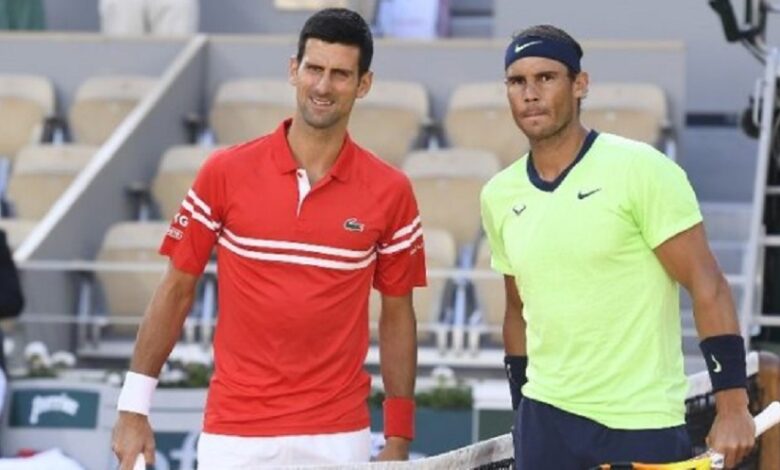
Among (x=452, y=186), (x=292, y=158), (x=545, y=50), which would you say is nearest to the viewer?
(x=545, y=50)

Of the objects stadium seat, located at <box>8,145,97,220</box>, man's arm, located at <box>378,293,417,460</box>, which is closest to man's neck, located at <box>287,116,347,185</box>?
man's arm, located at <box>378,293,417,460</box>

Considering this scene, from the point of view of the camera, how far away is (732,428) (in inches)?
208

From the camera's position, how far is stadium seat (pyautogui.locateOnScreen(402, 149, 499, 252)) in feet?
40.3

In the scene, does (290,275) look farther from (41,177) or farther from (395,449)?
(41,177)

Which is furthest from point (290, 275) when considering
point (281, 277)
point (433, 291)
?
point (433, 291)

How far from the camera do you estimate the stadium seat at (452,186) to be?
484 inches

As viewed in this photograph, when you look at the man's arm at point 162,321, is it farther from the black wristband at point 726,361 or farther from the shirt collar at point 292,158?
the black wristband at point 726,361

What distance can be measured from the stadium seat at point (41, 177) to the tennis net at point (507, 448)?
20.3ft

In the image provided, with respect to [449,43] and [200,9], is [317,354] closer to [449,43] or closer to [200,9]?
[449,43]

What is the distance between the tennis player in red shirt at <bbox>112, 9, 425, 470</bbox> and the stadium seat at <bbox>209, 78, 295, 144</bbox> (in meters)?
7.81

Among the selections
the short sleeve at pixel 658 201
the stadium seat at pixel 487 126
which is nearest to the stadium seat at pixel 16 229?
the stadium seat at pixel 487 126

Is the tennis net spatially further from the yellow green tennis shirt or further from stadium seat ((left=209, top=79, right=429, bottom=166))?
stadium seat ((left=209, top=79, right=429, bottom=166))

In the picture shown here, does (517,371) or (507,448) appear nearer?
(517,371)

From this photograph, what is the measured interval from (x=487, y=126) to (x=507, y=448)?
7091 mm
